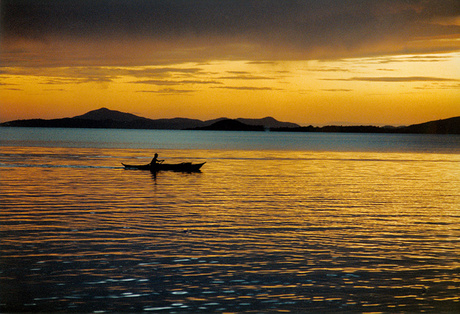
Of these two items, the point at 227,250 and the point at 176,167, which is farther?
the point at 176,167

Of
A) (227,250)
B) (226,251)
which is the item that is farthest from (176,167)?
(226,251)

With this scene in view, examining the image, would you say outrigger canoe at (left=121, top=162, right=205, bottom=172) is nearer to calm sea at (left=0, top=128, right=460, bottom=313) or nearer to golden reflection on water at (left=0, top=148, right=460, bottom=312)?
golden reflection on water at (left=0, top=148, right=460, bottom=312)

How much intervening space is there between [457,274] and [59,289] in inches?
492

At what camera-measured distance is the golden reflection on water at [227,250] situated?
46.5 ft

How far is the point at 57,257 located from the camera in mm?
18234

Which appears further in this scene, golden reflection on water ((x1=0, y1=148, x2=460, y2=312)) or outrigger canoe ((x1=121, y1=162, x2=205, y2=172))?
outrigger canoe ((x1=121, y1=162, x2=205, y2=172))

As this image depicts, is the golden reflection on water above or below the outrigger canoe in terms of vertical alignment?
below

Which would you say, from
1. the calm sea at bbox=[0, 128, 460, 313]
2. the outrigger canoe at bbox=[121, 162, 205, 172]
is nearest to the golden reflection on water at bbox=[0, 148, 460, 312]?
the calm sea at bbox=[0, 128, 460, 313]

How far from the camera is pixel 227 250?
19750mm

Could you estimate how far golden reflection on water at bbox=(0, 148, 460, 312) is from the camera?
1419 centimetres

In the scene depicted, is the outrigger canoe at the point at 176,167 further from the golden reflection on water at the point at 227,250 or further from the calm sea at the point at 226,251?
the calm sea at the point at 226,251

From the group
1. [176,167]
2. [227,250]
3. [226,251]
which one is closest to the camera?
[226,251]

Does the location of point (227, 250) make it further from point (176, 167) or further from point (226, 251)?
point (176, 167)

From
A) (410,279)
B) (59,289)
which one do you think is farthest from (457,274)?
(59,289)
